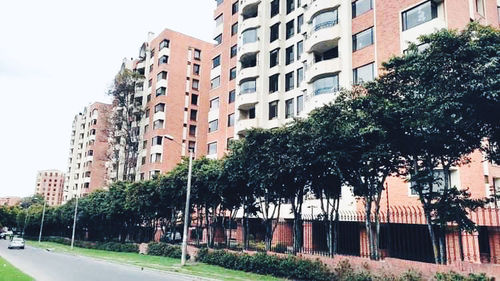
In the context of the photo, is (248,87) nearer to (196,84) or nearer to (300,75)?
(300,75)

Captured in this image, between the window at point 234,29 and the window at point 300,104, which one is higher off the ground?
the window at point 234,29

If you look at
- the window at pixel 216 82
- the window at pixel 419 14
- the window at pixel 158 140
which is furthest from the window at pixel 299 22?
the window at pixel 158 140

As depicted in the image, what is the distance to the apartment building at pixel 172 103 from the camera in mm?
59688

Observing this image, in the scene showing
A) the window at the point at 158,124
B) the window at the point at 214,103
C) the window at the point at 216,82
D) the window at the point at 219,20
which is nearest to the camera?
the window at the point at 214,103

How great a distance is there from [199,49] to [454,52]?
55349 millimetres

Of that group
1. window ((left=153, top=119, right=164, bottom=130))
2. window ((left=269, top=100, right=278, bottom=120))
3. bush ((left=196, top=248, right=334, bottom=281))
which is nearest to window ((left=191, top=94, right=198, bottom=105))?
window ((left=153, top=119, right=164, bottom=130))

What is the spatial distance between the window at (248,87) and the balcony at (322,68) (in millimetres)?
8802

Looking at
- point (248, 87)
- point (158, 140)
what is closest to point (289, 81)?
point (248, 87)

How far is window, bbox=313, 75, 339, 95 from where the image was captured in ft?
107

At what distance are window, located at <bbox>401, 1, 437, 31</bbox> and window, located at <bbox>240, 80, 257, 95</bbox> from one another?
17.5 m

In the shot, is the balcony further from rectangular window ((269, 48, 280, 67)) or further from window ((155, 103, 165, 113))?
window ((155, 103, 165, 113))

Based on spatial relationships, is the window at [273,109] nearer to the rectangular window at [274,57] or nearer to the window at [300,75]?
the window at [300,75]

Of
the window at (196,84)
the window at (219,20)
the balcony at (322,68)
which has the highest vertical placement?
the window at (219,20)

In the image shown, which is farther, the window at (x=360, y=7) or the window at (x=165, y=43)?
the window at (x=165, y=43)
